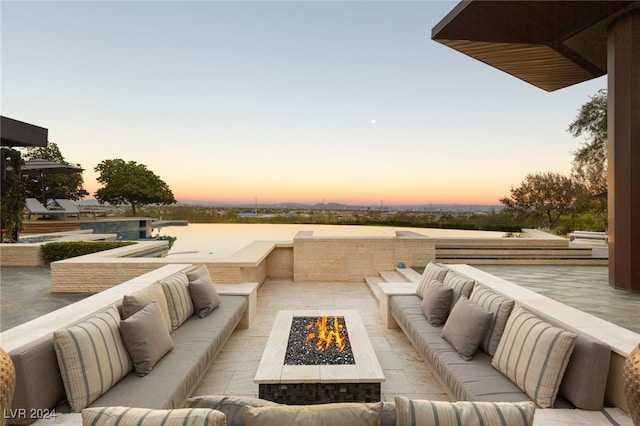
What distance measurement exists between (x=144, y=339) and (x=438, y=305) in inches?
102

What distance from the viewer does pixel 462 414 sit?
3.61 ft

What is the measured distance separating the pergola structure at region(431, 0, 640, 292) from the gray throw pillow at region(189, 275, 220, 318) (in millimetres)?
5248

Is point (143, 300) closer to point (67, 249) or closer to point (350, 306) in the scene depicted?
point (350, 306)

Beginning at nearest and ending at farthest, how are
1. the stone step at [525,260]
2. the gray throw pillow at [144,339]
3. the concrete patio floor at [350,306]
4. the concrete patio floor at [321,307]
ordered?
the gray throw pillow at [144,339], the concrete patio floor at [321,307], the concrete patio floor at [350,306], the stone step at [525,260]

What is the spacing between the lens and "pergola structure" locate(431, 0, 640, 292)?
187 inches

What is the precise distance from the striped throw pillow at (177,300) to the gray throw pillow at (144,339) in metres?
0.61

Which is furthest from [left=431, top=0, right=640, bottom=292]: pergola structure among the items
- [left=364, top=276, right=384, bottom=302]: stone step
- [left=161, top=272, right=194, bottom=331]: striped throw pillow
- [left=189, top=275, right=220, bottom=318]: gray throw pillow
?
[left=161, top=272, right=194, bottom=331]: striped throw pillow

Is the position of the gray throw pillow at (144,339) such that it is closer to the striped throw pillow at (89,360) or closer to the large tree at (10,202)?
the striped throw pillow at (89,360)

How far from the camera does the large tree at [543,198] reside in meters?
15.2

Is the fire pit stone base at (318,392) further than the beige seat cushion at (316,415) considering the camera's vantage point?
Yes

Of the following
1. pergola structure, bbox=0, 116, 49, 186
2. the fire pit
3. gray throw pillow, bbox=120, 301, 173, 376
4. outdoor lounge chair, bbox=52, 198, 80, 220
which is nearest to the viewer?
gray throw pillow, bbox=120, 301, 173, 376

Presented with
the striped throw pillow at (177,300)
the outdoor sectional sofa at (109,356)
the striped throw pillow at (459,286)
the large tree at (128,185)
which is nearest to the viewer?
the outdoor sectional sofa at (109,356)

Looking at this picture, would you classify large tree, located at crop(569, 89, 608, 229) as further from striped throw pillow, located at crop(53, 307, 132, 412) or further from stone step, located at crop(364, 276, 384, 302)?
striped throw pillow, located at crop(53, 307, 132, 412)

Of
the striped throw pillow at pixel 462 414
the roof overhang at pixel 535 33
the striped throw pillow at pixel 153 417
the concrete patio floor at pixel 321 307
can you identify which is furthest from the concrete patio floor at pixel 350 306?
the roof overhang at pixel 535 33
